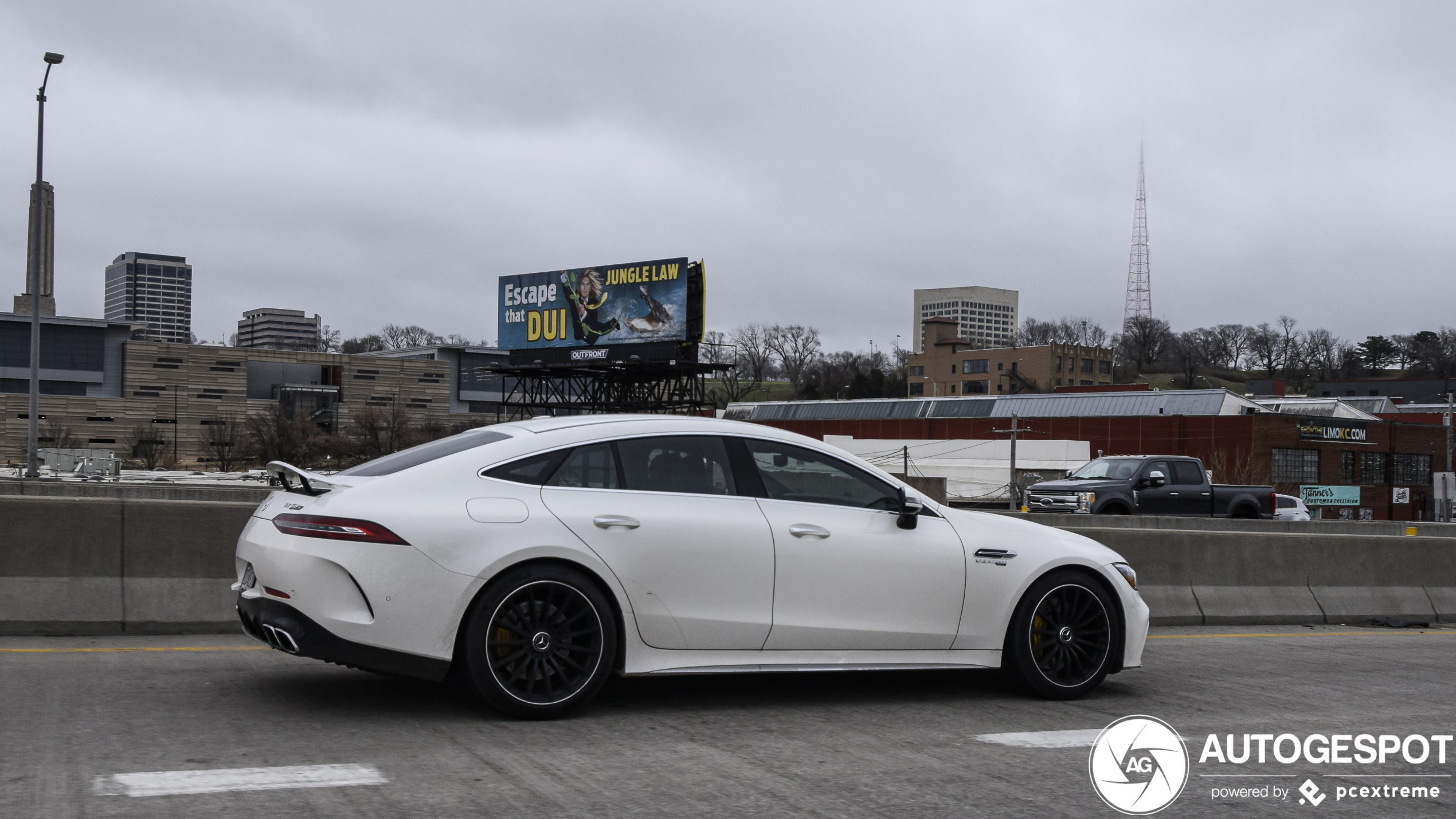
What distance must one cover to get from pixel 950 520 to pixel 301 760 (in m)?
3.82

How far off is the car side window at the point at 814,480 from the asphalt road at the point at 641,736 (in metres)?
1.17

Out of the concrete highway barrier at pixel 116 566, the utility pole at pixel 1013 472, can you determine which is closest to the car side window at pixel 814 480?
the concrete highway barrier at pixel 116 566

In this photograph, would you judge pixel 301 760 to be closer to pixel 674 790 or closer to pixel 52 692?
pixel 674 790

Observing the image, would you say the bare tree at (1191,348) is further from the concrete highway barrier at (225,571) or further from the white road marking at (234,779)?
the white road marking at (234,779)

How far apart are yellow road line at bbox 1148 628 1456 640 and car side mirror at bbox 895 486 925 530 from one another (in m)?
4.46

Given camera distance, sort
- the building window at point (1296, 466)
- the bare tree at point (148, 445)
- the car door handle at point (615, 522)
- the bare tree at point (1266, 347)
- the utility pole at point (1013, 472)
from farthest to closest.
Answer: the bare tree at point (1266, 347)
the bare tree at point (148, 445)
the building window at point (1296, 466)
the utility pole at point (1013, 472)
the car door handle at point (615, 522)

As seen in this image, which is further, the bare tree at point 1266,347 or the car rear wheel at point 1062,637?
the bare tree at point 1266,347

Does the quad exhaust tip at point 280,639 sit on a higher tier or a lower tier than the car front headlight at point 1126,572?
Answer: lower

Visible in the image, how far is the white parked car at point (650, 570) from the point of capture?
5.97 meters

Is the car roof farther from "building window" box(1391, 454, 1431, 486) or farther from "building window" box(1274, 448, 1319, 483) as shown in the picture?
"building window" box(1391, 454, 1431, 486)

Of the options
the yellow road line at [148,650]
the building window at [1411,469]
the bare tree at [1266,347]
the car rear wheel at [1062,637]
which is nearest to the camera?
the car rear wheel at [1062,637]

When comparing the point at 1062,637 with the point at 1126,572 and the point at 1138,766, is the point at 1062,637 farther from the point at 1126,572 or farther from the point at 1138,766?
the point at 1138,766
